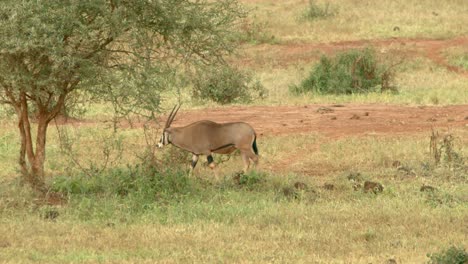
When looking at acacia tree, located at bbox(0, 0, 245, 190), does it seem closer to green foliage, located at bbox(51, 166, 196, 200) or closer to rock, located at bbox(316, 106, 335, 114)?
green foliage, located at bbox(51, 166, 196, 200)

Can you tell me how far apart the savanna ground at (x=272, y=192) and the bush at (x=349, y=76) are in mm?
832

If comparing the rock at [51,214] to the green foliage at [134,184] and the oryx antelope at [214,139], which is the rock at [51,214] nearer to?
the green foliage at [134,184]

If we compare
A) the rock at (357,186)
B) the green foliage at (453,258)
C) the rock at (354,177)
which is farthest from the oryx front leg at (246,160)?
the green foliage at (453,258)

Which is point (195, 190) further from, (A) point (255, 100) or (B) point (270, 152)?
(A) point (255, 100)

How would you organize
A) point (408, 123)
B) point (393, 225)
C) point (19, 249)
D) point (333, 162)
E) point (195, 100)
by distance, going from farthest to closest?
point (195, 100) → point (408, 123) → point (333, 162) → point (393, 225) → point (19, 249)

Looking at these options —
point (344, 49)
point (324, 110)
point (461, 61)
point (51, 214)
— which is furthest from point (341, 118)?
point (344, 49)

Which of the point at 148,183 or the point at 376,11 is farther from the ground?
the point at 376,11

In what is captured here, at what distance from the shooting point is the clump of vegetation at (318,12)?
35.3 m

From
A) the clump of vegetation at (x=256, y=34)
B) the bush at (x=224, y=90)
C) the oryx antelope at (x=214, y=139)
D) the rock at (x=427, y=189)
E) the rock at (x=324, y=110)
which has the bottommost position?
the rock at (x=427, y=189)

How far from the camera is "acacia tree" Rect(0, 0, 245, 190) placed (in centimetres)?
1105

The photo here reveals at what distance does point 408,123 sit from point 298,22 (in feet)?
59.5

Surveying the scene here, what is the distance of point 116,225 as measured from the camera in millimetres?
10602

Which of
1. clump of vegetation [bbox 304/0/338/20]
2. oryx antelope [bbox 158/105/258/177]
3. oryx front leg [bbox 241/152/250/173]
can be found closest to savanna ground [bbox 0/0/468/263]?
oryx front leg [bbox 241/152/250/173]

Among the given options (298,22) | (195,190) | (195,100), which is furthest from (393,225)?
(298,22)
